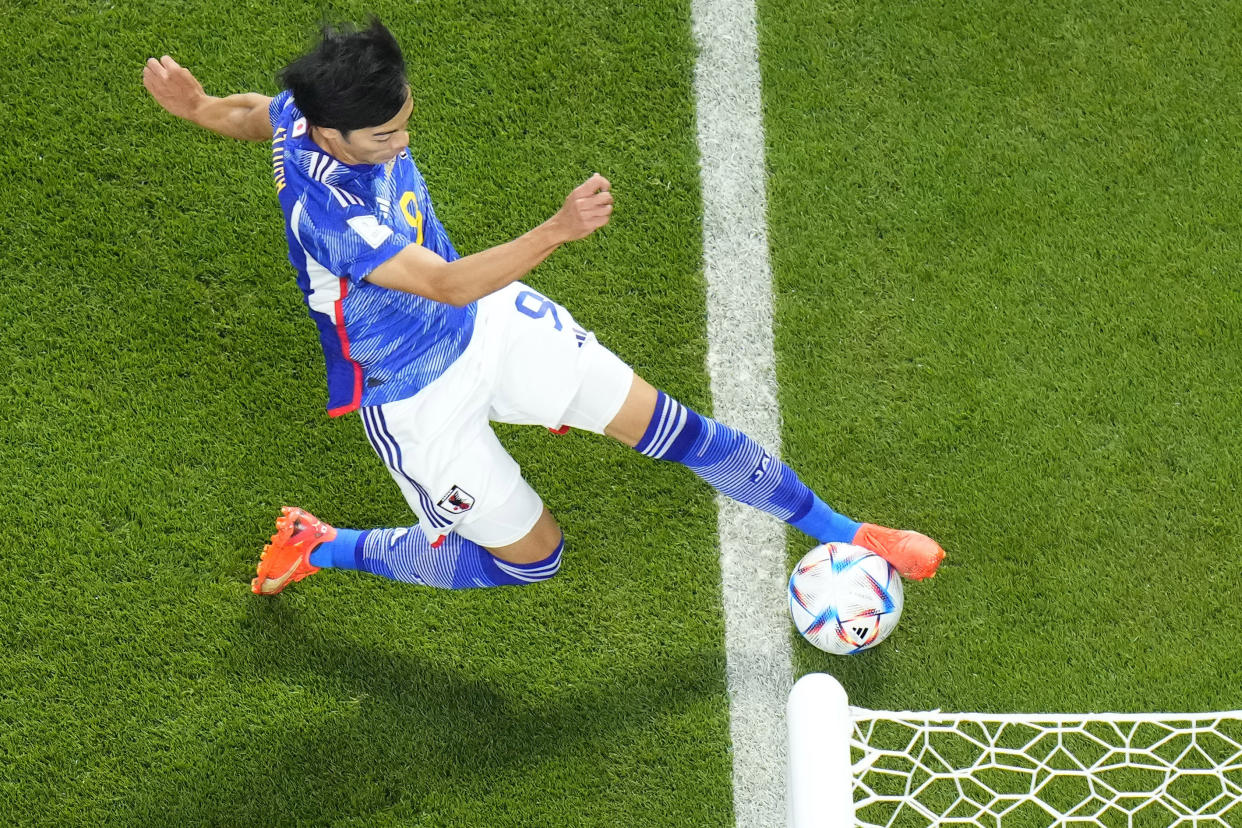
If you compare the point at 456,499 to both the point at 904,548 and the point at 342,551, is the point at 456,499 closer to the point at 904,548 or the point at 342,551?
the point at 342,551

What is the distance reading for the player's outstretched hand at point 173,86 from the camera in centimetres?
326

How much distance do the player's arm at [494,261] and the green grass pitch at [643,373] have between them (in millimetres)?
1463

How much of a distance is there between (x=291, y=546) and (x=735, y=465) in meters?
1.49

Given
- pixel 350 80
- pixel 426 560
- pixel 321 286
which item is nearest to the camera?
pixel 350 80

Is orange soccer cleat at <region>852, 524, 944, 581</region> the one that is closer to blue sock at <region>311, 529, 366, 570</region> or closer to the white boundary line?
the white boundary line

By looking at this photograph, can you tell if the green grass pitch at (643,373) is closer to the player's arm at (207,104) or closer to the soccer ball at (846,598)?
the soccer ball at (846,598)

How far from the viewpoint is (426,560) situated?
3525mm

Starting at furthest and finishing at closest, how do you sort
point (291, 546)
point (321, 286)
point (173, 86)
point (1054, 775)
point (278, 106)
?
point (291, 546) < point (1054, 775) < point (173, 86) < point (278, 106) < point (321, 286)

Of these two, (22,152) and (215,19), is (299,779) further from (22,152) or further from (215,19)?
(215,19)

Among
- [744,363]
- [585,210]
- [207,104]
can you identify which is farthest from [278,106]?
[744,363]

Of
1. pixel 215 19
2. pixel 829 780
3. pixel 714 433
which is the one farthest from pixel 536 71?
pixel 829 780

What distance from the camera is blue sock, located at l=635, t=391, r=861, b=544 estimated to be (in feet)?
10.9

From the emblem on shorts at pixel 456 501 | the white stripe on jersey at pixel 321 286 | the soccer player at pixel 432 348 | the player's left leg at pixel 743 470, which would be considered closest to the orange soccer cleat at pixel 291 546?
the soccer player at pixel 432 348

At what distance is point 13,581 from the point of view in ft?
12.8
